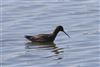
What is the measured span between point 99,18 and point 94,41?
118 inches

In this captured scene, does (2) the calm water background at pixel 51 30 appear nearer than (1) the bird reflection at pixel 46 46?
Yes

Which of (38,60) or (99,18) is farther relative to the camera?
(99,18)

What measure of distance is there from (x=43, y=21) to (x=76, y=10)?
6.78ft

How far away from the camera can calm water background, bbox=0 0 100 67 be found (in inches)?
583

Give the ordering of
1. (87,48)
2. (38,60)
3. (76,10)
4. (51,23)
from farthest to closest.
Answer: (76,10) → (51,23) → (87,48) → (38,60)

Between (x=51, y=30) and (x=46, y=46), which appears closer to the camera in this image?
(x=46, y=46)

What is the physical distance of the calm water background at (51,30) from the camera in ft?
48.6

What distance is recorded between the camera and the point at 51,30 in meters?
18.5

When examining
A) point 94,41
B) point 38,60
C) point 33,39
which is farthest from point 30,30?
point 38,60

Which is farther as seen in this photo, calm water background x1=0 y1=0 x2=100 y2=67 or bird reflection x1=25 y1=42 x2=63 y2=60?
bird reflection x1=25 y1=42 x2=63 y2=60

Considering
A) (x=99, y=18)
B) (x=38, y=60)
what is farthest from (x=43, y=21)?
(x=38, y=60)

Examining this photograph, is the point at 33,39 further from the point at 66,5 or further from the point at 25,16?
the point at 66,5

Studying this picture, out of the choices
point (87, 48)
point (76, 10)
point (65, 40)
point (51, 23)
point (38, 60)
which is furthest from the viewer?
point (76, 10)

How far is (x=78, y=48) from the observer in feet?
52.7
